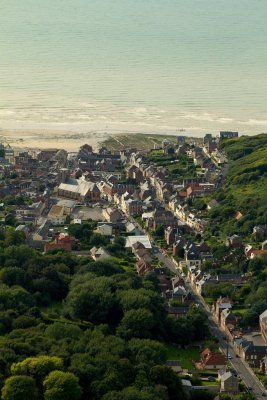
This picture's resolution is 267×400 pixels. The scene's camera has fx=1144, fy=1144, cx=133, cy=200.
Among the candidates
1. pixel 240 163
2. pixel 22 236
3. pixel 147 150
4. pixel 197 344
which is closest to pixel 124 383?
pixel 197 344

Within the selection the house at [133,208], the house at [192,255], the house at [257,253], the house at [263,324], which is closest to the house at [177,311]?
the house at [263,324]

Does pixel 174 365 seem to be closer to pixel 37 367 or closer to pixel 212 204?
pixel 37 367

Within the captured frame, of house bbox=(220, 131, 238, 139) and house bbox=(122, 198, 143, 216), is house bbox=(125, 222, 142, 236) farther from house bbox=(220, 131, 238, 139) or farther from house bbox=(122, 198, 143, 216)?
house bbox=(220, 131, 238, 139)

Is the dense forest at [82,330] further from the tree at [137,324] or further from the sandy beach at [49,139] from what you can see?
the sandy beach at [49,139]

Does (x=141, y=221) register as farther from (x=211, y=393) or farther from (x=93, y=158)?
(x=211, y=393)

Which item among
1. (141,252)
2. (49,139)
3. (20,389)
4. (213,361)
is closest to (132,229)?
(141,252)

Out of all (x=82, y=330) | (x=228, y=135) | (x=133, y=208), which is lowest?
(x=82, y=330)
